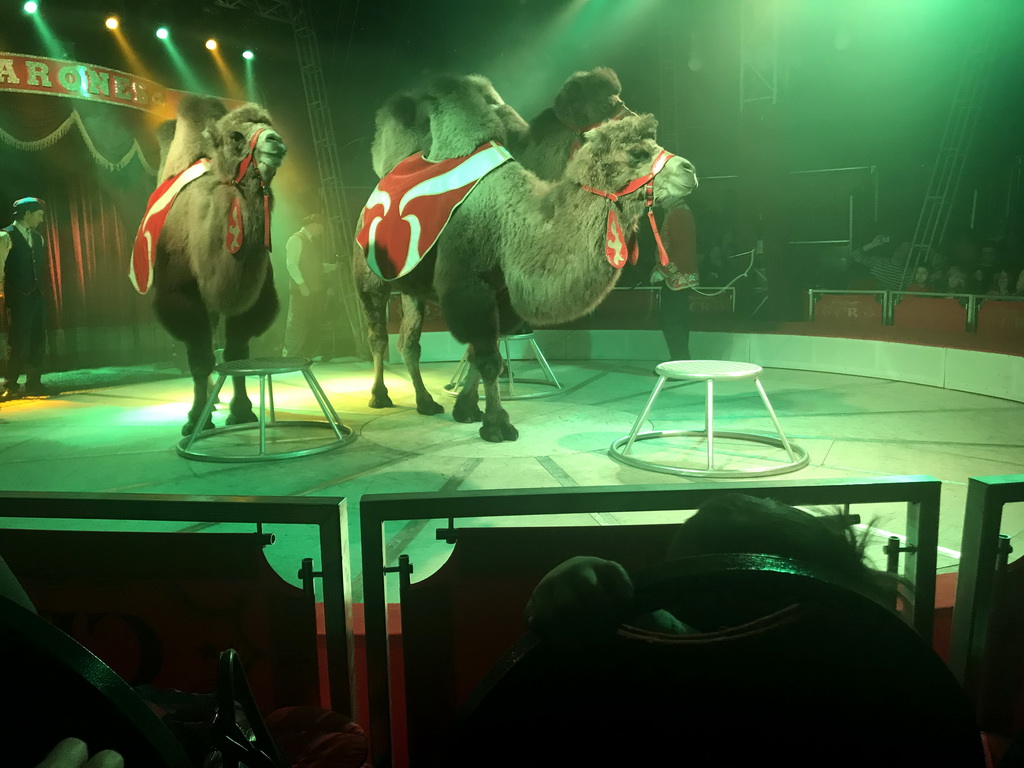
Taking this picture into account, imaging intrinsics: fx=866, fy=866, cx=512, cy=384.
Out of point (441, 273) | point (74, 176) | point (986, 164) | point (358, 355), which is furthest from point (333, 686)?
point (986, 164)

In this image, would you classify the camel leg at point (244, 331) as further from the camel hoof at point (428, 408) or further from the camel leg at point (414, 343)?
the camel hoof at point (428, 408)

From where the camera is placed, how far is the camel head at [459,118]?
218 inches

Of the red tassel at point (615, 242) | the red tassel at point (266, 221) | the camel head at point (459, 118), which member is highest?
the camel head at point (459, 118)

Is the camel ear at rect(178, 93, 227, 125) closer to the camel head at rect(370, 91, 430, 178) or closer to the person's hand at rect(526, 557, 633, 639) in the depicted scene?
the camel head at rect(370, 91, 430, 178)

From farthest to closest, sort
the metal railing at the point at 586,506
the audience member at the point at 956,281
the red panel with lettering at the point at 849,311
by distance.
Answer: the red panel with lettering at the point at 849,311
the audience member at the point at 956,281
the metal railing at the point at 586,506

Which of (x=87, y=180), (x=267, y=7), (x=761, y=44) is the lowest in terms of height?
(x=87, y=180)

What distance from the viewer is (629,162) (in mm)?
4625

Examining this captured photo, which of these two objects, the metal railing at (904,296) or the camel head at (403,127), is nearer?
the camel head at (403,127)

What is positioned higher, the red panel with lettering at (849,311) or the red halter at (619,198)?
the red halter at (619,198)

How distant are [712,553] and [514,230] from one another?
4140 mm

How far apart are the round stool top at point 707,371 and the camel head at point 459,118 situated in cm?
201

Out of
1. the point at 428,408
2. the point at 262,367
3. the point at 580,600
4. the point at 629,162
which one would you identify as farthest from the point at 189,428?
the point at 580,600

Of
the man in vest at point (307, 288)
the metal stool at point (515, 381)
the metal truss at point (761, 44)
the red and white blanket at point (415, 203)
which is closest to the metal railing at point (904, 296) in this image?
the metal truss at point (761, 44)

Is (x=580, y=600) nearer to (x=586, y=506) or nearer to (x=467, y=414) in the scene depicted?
(x=586, y=506)
